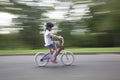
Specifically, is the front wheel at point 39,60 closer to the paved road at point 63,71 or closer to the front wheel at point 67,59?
the paved road at point 63,71

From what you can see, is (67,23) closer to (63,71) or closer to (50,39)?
(50,39)

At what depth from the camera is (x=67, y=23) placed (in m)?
32.4

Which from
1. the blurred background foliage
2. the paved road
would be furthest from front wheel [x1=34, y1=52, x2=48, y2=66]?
the blurred background foliage

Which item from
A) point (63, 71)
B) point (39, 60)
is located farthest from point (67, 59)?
point (63, 71)

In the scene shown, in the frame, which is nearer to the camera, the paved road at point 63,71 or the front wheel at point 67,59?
the paved road at point 63,71

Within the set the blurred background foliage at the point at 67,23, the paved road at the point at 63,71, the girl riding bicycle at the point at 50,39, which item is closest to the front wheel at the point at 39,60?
the paved road at the point at 63,71

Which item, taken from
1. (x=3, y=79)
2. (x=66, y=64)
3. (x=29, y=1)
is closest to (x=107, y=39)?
(x=29, y=1)

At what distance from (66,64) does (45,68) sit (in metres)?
0.94

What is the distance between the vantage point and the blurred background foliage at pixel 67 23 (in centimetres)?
3088

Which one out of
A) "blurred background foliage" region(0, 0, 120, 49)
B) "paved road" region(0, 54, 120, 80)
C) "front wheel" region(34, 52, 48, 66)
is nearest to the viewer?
"paved road" region(0, 54, 120, 80)

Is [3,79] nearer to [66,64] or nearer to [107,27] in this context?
[66,64]

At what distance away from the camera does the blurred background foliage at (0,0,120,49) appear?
30.9 metres

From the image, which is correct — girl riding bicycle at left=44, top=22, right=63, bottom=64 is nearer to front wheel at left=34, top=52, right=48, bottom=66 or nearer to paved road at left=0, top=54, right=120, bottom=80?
front wheel at left=34, top=52, right=48, bottom=66

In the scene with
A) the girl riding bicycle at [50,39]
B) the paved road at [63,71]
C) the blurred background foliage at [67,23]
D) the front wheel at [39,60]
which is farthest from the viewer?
the blurred background foliage at [67,23]
